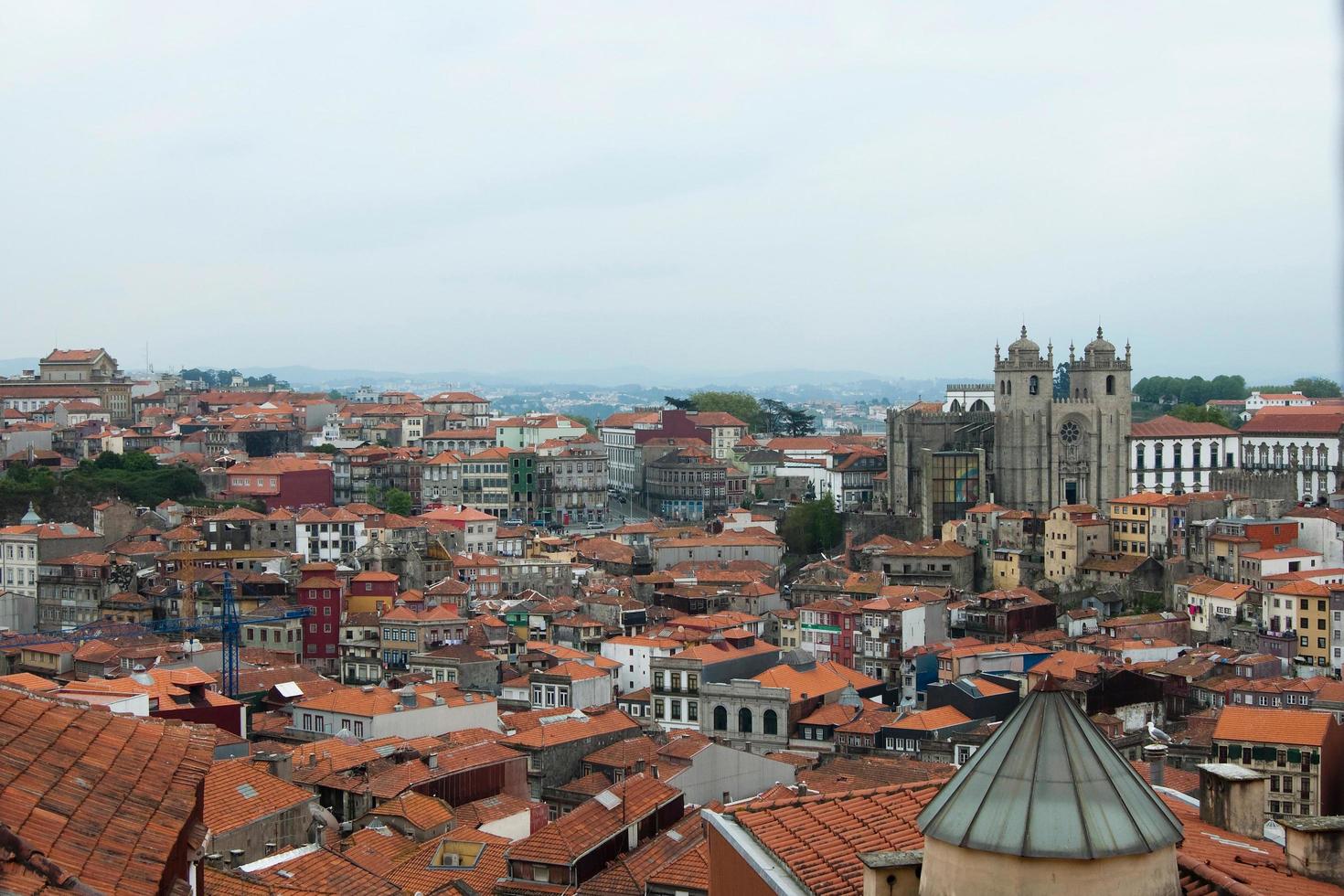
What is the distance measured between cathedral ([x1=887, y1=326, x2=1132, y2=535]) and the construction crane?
20.7 meters

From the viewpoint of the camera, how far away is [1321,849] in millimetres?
6402

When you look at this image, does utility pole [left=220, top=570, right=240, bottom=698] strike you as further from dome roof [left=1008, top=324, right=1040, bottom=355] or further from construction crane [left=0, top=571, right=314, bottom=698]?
dome roof [left=1008, top=324, right=1040, bottom=355]

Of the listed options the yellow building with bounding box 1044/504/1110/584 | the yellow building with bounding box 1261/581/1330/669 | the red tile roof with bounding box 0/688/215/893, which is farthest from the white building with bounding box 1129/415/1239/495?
the red tile roof with bounding box 0/688/215/893

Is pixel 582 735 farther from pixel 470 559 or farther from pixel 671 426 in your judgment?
pixel 671 426

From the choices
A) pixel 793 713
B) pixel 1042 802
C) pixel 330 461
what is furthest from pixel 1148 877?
pixel 330 461

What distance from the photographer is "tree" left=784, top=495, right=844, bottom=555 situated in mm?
50625

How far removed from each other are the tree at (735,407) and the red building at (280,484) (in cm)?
3553

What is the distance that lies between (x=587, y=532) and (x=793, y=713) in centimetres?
2696

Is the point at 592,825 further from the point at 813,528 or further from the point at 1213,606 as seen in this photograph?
the point at 813,528

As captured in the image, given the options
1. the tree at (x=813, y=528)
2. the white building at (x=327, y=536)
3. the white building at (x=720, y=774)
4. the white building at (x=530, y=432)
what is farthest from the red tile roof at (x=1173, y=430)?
the white building at (x=720, y=774)

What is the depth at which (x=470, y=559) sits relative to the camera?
43.3m

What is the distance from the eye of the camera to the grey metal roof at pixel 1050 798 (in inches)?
197

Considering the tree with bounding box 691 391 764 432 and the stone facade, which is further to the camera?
the tree with bounding box 691 391 764 432

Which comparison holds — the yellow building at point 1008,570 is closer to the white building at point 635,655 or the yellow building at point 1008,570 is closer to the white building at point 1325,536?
the white building at point 1325,536
